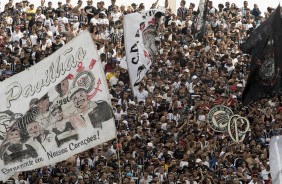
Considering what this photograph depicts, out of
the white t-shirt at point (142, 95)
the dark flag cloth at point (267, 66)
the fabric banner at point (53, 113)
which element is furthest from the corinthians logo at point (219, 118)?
the fabric banner at point (53, 113)

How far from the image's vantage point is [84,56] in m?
17.7

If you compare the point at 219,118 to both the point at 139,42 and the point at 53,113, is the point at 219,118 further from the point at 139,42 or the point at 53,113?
the point at 53,113

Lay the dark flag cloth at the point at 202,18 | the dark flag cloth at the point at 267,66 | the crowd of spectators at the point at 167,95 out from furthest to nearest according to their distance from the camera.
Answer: the dark flag cloth at the point at 202,18
the dark flag cloth at the point at 267,66
the crowd of spectators at the point at 167,95

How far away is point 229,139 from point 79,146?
1063 cm

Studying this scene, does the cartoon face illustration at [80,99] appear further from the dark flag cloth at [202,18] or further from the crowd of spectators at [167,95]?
the dark flag cloth at [202,18]

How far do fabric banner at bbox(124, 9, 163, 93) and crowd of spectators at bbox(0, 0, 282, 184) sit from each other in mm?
1882

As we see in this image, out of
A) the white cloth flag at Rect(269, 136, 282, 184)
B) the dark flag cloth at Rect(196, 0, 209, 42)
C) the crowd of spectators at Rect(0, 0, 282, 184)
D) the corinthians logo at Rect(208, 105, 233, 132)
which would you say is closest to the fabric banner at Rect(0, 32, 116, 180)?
the crowd of spectators at Rect(0, 0, 282, 184)

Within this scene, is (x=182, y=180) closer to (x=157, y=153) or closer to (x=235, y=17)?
(x=157, y=153)

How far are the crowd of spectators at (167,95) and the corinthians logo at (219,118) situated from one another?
3.17 feet

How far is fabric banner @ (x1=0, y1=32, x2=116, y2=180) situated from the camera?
1730cm

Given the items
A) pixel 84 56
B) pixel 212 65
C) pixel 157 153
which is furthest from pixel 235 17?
pixel 84 56

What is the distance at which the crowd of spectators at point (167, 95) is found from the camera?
25266mm

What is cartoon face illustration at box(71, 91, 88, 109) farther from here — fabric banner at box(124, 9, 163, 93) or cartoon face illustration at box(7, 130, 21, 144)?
fabric banner at box(124, 9, 163, 93)

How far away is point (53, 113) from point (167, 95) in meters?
11.7
